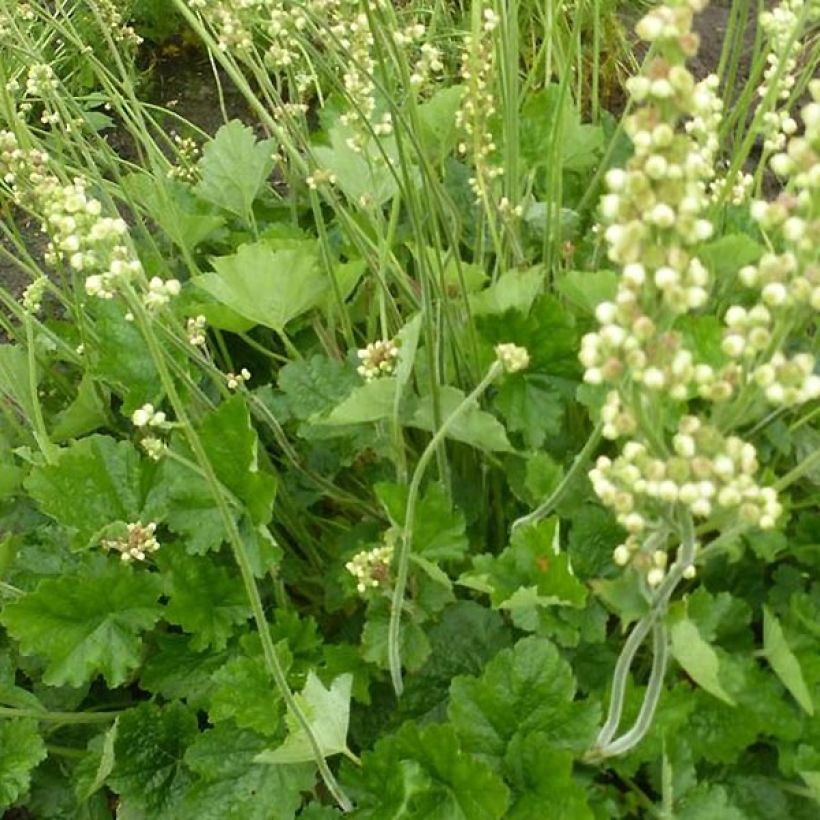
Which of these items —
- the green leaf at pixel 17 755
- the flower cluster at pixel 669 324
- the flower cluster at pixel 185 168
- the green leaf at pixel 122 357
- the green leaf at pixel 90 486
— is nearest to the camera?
the flower cluster at pixel 669 324

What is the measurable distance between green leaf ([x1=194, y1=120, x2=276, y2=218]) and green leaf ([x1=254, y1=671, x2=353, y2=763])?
0.96 meters

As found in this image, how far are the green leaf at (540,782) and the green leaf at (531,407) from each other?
38 centimetres

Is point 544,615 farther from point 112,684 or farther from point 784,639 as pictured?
point 112,684

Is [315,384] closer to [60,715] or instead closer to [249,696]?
[249,696]

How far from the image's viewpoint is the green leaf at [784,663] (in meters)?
1.18

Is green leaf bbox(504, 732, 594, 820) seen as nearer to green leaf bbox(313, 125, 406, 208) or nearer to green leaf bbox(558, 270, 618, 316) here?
green leaf bbox(558, 270, 618, 316)

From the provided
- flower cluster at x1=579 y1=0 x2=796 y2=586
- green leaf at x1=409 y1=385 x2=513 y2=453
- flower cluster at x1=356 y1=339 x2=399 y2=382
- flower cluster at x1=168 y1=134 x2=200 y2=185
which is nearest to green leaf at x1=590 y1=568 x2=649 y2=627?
flower cluster at x1=579 y1=0 x2=796 y2=586

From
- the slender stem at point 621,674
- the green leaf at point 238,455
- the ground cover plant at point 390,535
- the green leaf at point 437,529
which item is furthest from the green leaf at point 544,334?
the slender stem at point 621,674

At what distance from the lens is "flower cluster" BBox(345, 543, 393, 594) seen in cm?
127

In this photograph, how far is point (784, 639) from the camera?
1.30 meters

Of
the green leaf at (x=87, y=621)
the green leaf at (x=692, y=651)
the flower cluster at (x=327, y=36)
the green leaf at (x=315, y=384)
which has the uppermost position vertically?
the flower cluster at (x=327, y=36)

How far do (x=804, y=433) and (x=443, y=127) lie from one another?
0.78 m

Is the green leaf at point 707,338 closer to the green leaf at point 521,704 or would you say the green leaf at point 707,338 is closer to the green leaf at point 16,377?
the green leaf at point 521,704

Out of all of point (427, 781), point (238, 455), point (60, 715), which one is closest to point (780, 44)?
point (238, 455)
